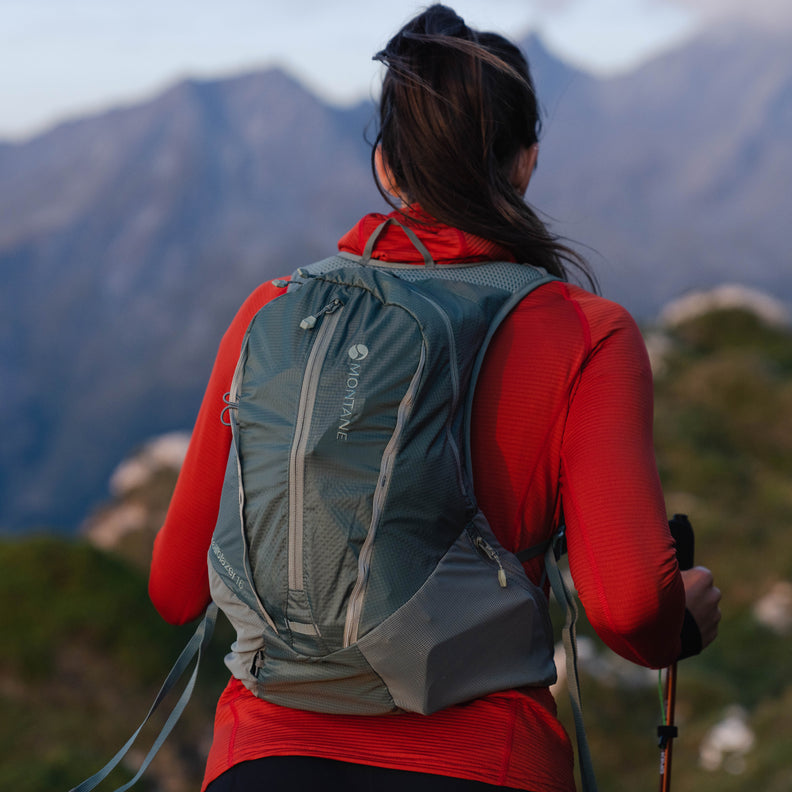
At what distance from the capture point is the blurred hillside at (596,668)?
14.0 feet

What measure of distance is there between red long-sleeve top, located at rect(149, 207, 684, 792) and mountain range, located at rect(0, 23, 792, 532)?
70.5 meters

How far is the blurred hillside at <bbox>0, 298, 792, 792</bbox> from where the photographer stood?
4.26 m

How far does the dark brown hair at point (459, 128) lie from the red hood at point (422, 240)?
0.08ft

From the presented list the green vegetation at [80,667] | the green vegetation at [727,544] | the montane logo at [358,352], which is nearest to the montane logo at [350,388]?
the montane logo at [358,352]

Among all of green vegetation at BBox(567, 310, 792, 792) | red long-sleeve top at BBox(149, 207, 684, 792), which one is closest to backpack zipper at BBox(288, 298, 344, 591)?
red long-sleeve top at BBox(149, 207, 684, 792)

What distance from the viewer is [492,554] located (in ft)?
5.30

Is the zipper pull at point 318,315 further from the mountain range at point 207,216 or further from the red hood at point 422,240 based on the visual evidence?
the mountain range at point 207,216

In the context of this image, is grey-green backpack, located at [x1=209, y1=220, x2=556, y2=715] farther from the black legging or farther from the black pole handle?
the black pole handle

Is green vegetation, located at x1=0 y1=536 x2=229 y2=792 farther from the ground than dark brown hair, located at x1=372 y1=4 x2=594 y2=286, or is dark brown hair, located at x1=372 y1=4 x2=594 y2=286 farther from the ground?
dark brown hair, located at x1=372 y1=4 x2=594 y2=286

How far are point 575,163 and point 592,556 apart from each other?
8989cm

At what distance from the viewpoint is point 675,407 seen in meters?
9.56

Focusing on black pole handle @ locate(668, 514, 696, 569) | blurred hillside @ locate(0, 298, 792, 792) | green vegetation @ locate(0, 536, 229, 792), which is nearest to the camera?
black pole handle @ locate(668, 514, 696, 569)

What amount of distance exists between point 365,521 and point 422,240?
68cm

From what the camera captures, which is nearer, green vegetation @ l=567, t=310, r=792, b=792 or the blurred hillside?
the blurred hillside
